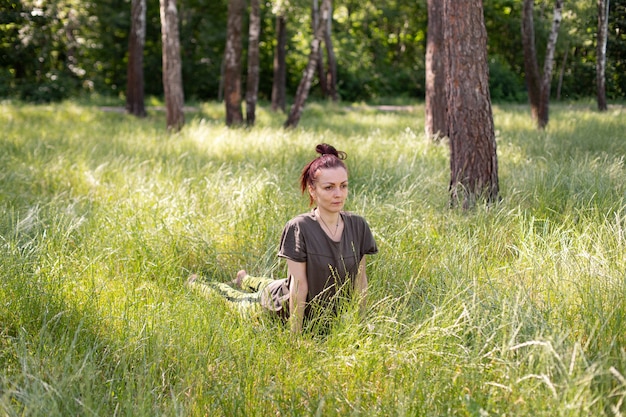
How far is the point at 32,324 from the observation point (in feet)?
12.2

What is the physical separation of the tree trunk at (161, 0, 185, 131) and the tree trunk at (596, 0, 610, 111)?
7.87 m

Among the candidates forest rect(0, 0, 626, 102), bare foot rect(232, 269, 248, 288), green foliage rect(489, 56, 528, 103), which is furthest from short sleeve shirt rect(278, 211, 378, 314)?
green foliage rect(489, 56, 528, 103)

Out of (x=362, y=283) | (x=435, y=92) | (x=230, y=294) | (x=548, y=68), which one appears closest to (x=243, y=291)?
(x=230, y=294)

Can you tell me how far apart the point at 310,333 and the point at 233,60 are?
39.3 ft

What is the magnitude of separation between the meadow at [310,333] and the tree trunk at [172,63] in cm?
638

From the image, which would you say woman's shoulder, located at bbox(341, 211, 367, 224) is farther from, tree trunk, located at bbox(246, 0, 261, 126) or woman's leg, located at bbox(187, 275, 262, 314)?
tree trunk, located at bbox(246, 0, 261, 126)

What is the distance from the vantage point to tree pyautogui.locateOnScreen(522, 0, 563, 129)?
1376cm

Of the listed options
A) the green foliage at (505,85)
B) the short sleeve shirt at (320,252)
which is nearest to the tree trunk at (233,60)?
the short sleeve shirt at (320,252)

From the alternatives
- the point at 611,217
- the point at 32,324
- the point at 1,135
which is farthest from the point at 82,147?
the point at 611,217

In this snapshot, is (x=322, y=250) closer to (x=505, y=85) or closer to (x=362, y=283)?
(x=362, y=283)

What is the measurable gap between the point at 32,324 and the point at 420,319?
2.16 metres

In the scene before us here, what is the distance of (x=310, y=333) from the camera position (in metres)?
3.62

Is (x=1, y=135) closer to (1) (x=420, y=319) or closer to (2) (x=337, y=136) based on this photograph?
(2) (x=337, y=136)

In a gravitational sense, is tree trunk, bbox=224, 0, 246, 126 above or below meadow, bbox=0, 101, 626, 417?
above
